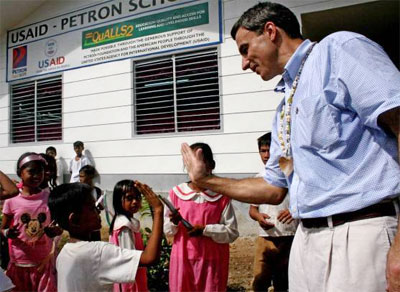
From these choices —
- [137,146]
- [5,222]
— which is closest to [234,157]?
[137,146]

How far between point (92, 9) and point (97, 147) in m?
2.90

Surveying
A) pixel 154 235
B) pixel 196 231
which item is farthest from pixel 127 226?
pixel 154 235

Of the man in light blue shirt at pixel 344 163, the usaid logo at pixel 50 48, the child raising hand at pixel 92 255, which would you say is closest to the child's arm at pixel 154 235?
the child raising hand at pixel 92 255

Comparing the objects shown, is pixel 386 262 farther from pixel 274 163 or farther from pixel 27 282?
pixel 27 282

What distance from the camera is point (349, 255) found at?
1331 mm

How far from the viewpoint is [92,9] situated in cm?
770

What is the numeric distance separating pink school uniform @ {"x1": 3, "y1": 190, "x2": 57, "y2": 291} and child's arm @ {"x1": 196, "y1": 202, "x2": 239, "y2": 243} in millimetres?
1411

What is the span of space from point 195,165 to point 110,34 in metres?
6.37

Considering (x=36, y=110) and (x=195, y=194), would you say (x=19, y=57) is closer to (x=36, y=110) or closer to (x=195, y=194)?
(x=36, y=110)

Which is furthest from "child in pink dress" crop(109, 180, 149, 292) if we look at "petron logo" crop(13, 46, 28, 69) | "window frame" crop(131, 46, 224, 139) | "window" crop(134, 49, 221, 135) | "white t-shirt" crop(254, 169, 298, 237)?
"petron logo" crop(13, 46, 28, 69)

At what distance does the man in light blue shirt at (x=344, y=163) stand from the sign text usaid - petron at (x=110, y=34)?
16.6ft

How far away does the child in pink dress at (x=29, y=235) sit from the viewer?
3084 mm

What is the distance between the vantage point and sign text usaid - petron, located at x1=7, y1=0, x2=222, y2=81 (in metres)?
6.44

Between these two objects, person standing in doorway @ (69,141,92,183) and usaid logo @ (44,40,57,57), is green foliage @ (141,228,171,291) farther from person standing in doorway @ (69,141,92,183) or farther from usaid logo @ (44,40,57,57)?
usaid logo @ (44,40,57,57)
